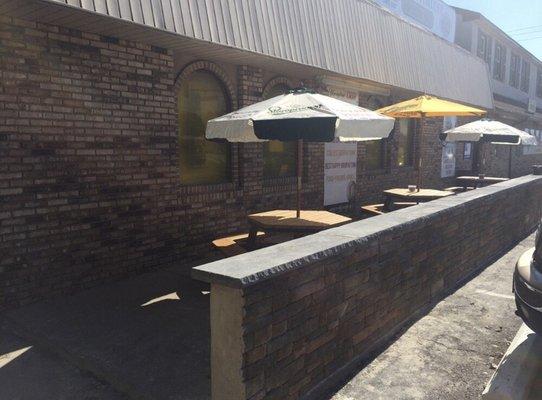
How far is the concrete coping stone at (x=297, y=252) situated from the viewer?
8.36 feet

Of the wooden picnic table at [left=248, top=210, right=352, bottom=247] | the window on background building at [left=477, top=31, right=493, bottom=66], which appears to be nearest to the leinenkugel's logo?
the wooden picnic table at [left=248, top=210, right=352, bottom=247]

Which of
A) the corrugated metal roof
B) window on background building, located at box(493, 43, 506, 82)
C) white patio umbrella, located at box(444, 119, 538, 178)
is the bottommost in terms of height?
white patio umbrella, located at box(444, 119, 538, 178)

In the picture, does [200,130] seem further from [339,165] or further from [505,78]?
[505,78]

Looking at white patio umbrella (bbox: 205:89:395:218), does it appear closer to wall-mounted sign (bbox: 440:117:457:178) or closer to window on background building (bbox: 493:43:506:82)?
wall-mounted sign (bbox: 440:117:457:178)

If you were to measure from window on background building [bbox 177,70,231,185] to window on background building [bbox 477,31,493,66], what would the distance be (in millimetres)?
18541

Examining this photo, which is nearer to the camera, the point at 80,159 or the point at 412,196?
the point at 80,159

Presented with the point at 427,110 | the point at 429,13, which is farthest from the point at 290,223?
the point at 429,13

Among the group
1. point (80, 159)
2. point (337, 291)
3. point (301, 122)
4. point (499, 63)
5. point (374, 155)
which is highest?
point (499, 63)

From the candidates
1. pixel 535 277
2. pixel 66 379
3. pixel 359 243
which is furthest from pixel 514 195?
pixel 66 379

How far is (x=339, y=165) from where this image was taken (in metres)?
9.80

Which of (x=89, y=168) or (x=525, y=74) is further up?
(x=525, y=74)

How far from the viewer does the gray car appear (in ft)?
12.2

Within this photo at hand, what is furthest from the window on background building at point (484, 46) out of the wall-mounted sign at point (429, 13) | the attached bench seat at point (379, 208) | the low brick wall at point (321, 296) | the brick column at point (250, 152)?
the low brick wall at point (321, 296)

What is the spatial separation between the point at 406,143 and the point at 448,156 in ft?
9.46
